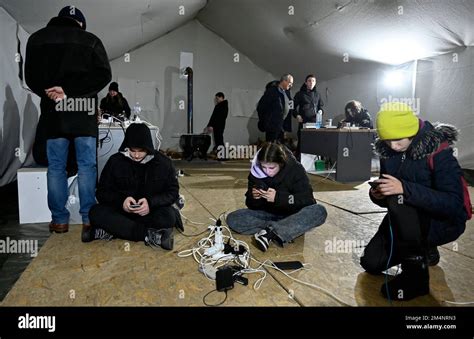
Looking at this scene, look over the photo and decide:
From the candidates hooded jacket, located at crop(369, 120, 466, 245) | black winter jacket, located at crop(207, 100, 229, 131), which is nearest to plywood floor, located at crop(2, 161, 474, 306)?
hooded jacket, located at crop(369, 120, 466, 245)

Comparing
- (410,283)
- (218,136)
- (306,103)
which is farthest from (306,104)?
(410,283)

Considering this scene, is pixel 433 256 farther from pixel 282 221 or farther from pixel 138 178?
pixel 138 178

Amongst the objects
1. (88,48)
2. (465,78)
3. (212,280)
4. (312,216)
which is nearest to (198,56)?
(465,78)

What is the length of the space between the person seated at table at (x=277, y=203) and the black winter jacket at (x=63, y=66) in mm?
1056

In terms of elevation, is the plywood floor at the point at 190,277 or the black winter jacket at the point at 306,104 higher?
the black winter jacket at the point at 306,104

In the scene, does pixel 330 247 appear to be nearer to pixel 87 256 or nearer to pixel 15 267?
pixel 87 256

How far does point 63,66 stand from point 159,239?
1.16m

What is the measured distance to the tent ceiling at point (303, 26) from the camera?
396 centimetres

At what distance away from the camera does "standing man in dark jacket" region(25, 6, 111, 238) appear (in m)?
2.00

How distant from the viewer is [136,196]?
77.7 inches

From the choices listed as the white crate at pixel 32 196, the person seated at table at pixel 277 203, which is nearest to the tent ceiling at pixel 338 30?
the person seated at table at pixel 277 203

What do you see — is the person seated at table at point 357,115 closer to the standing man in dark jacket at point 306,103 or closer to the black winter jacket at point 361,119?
the black winter jacket at point 361,119

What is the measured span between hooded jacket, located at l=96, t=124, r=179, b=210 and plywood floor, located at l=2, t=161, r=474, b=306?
→ 263mm

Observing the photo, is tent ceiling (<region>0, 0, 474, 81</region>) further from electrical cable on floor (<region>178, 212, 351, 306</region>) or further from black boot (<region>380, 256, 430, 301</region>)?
black boot (<region>380, 256, 430, 301</region>)
